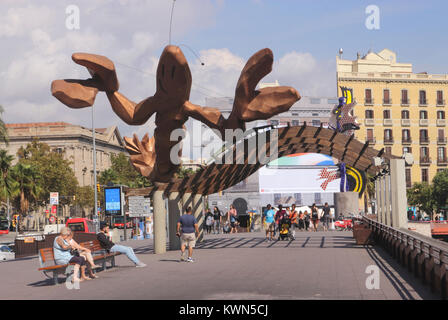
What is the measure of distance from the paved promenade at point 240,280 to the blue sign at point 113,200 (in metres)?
13.2

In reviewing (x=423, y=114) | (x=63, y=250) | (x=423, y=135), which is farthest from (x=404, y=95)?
(x=63, y=250)

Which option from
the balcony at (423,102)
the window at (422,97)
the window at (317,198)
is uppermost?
the window at (422,97)

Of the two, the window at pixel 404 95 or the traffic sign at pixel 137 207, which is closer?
the traffic sign at pixel 137 207

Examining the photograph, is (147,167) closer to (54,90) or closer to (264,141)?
(264,141)

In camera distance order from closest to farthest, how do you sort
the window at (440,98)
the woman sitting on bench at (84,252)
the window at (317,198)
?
1. the woman sitting on bench at (84,252)
2. the window at (317,198)
3. the window at (440,98)

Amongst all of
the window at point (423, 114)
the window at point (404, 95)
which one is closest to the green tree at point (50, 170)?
the window at point (404, 95)

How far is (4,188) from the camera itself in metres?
53.0

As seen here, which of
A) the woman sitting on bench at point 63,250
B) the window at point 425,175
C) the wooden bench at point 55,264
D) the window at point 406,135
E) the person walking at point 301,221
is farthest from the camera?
the window at point 406,135

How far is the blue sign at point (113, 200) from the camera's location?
108 ft

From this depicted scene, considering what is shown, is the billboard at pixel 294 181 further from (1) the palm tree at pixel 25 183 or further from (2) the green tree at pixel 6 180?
(2) the green tree at pixel 6 180

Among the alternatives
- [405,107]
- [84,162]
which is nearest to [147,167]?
[405,107]

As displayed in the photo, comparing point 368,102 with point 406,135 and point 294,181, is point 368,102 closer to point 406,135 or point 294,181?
point 406,135

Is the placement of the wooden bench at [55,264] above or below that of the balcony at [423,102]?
below

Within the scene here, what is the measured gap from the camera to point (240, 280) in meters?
12.6
